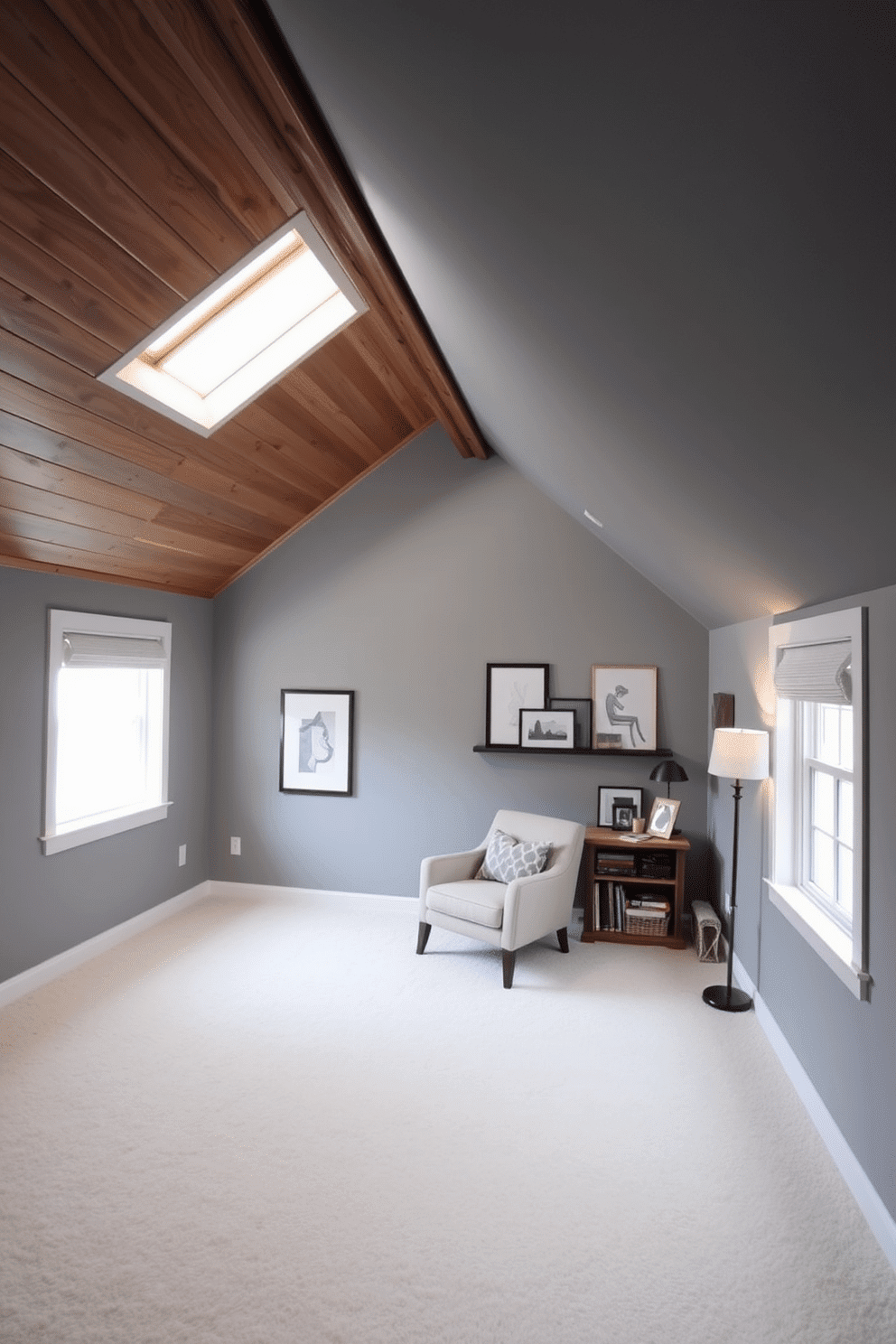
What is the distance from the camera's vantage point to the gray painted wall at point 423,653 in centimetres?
516

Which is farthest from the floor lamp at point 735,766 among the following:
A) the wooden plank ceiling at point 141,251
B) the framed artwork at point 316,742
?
the framed artwork at point 316,742

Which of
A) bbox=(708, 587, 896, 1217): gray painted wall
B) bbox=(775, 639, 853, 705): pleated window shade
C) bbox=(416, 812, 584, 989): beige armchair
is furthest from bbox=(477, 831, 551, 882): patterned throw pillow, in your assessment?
bbox=(775, 639, 853, 705): pleated window shade

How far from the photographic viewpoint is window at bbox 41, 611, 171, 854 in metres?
4.16

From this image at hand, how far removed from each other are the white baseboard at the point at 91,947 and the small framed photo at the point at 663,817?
123 inches

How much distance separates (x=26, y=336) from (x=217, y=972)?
10.5 feet

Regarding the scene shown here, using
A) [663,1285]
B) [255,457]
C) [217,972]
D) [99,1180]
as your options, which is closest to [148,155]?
[255,457]

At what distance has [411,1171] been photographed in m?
2.60

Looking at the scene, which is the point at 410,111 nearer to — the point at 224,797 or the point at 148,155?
the point at 148,155

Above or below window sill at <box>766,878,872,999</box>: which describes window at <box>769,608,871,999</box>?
above

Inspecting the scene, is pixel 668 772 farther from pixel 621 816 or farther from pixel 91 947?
pixel 91 947


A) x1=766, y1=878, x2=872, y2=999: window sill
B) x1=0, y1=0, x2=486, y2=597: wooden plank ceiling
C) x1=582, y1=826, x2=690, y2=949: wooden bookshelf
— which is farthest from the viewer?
x1=582, y1=826, x2=690, y2=949: wooden bookshelf

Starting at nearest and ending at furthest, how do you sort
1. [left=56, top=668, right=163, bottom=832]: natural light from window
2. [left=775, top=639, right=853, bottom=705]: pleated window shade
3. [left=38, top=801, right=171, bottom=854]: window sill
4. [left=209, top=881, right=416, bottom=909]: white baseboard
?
[left=775, top=639, right=853, bottom=705]: pleated window shade → [left=38, top=801, right=171, bottom=854]: window sill → [left=56, top=668, right=163, bottom=832]: natural light from window → [left=209, top=881, right=416, bottom=909]: white baseboard

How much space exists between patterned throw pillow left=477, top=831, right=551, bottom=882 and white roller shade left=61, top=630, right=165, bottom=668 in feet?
7.80

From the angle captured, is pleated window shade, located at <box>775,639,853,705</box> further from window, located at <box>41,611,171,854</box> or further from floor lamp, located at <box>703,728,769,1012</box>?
window, located at <box>41,611,171,854</box>
